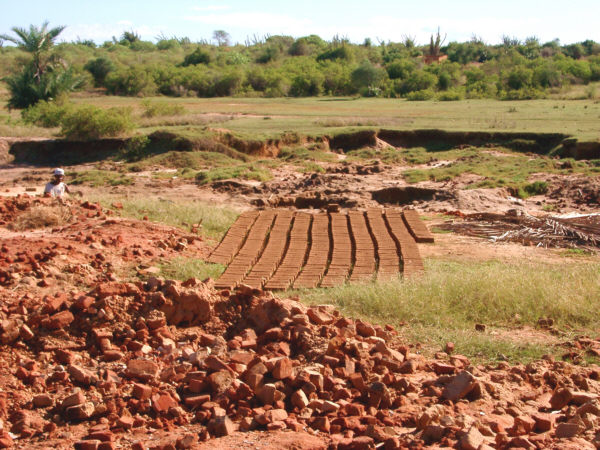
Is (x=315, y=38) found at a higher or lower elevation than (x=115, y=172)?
higher

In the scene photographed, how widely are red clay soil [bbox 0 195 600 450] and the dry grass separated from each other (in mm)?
3673

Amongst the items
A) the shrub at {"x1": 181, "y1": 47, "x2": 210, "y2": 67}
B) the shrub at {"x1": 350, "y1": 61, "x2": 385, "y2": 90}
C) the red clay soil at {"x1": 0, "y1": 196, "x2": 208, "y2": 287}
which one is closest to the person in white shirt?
the red clay soil at {"x1": 0, "y1": 196, "x2": 208, "y2": 287}

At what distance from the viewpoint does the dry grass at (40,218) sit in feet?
31.8

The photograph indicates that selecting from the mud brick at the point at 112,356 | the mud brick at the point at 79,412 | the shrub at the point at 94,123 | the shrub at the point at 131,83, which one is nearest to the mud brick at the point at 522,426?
the mud brick at the point at 79,412

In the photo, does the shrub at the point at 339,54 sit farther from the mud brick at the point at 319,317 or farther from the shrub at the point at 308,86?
the mud brick at the point at 319,317

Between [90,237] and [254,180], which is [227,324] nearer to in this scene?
[90,237]

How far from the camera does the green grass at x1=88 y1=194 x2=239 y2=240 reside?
10.4m

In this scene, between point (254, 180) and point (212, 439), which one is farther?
point (254, 180)

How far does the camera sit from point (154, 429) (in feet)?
13.5

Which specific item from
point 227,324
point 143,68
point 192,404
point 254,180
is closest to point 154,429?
point 192,404

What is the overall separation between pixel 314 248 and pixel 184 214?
281 cm

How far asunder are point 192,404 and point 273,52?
2258 inches

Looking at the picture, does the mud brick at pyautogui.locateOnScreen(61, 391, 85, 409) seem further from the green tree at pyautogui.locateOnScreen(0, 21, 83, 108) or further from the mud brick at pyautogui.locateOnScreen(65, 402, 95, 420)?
the green tree at pyautogui.locateOnScreen(0, 21, 83, 108)

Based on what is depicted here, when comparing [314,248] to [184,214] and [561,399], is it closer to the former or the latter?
[184,214]
